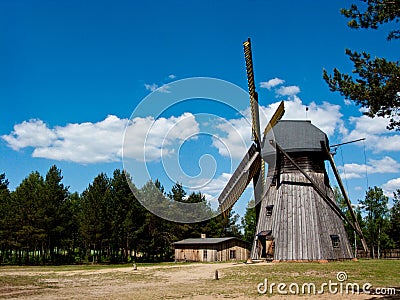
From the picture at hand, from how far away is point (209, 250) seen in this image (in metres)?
45.7

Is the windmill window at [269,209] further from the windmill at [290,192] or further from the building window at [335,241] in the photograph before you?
the building window at [335,241]

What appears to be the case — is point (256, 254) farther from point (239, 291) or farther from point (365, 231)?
point (365, 231)

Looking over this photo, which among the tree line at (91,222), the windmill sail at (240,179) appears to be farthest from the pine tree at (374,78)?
the tree line at (91,222)

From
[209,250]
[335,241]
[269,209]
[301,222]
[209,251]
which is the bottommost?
[209,251]

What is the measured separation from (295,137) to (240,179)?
6.37m

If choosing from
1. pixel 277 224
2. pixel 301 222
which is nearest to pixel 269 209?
pixel 277 224

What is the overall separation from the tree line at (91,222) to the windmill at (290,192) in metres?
15.2

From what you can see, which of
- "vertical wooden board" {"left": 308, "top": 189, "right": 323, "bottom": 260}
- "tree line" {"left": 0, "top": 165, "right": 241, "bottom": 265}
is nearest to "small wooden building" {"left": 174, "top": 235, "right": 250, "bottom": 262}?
"tree line" {"left": 0, "top": 165, "right": 241, "bottom": 265}

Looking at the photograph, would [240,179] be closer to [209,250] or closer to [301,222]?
[301,222]

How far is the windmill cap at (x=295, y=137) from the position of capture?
98.3 ft

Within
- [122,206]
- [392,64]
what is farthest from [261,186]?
[122,206]

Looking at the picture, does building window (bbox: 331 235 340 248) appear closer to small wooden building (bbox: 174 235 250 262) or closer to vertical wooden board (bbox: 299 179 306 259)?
vertical wooden board (bbox: 299 179 306 259)

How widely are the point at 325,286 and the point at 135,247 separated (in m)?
41.1

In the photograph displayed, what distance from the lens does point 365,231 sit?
188 feet
